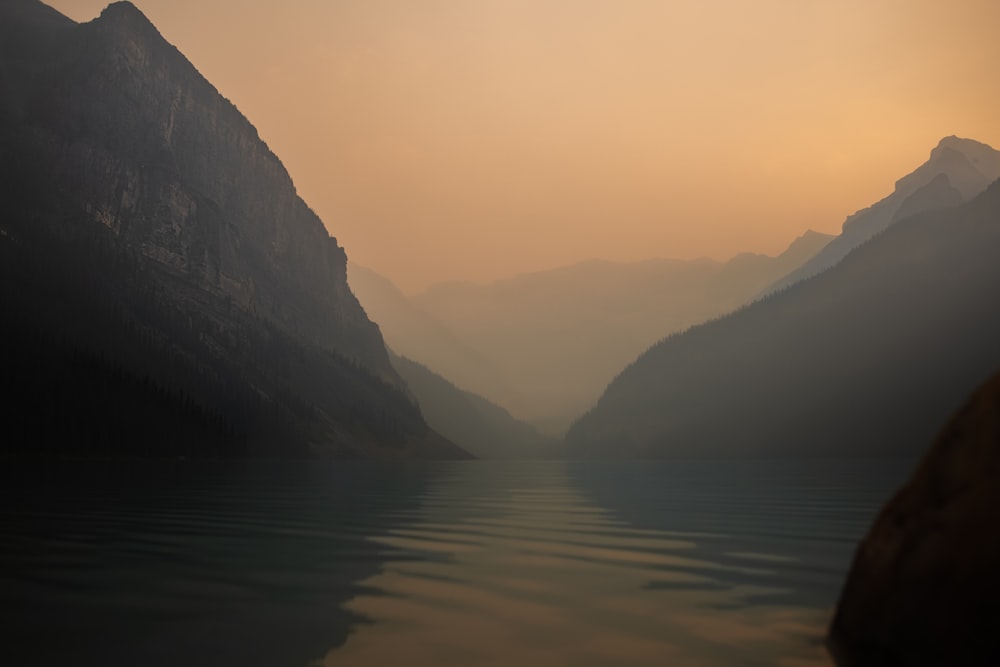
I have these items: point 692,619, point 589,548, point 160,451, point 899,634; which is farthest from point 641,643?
point 160,451

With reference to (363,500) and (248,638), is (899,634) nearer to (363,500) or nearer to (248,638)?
(248,638)

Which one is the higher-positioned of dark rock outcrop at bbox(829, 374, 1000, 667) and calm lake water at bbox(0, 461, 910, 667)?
dark rock outcrop at bbox(829, 374, 1000, 667)

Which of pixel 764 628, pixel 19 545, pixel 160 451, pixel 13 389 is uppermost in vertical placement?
pixel 13 389

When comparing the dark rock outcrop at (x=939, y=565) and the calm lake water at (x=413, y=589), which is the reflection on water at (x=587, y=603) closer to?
the calm lake water at (x=413, y=589)

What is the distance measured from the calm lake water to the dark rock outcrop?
5.38 ft

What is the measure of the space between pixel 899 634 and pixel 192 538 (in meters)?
23.9

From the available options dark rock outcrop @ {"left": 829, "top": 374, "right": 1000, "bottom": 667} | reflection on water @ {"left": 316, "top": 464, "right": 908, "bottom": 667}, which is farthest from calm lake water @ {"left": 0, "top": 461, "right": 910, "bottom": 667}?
dark rock outcrop @ {"left": 829, "top": 374, "right": 1000, "bottom": 667}

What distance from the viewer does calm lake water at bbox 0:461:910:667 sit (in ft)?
39.4

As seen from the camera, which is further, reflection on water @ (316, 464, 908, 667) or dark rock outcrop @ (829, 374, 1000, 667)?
reflection on water @ (316, 464, 908, 667)

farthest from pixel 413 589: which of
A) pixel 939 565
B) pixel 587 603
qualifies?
pixel 939 565

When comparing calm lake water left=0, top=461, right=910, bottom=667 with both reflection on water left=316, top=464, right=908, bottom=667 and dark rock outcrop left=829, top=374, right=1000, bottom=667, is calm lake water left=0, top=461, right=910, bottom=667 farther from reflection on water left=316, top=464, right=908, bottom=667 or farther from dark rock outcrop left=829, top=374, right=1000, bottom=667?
dark rock outcrop left=829, top=374, right=1000, bottom=667

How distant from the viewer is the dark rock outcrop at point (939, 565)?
7.99m

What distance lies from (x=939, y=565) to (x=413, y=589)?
1166cm

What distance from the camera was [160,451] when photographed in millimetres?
180625
